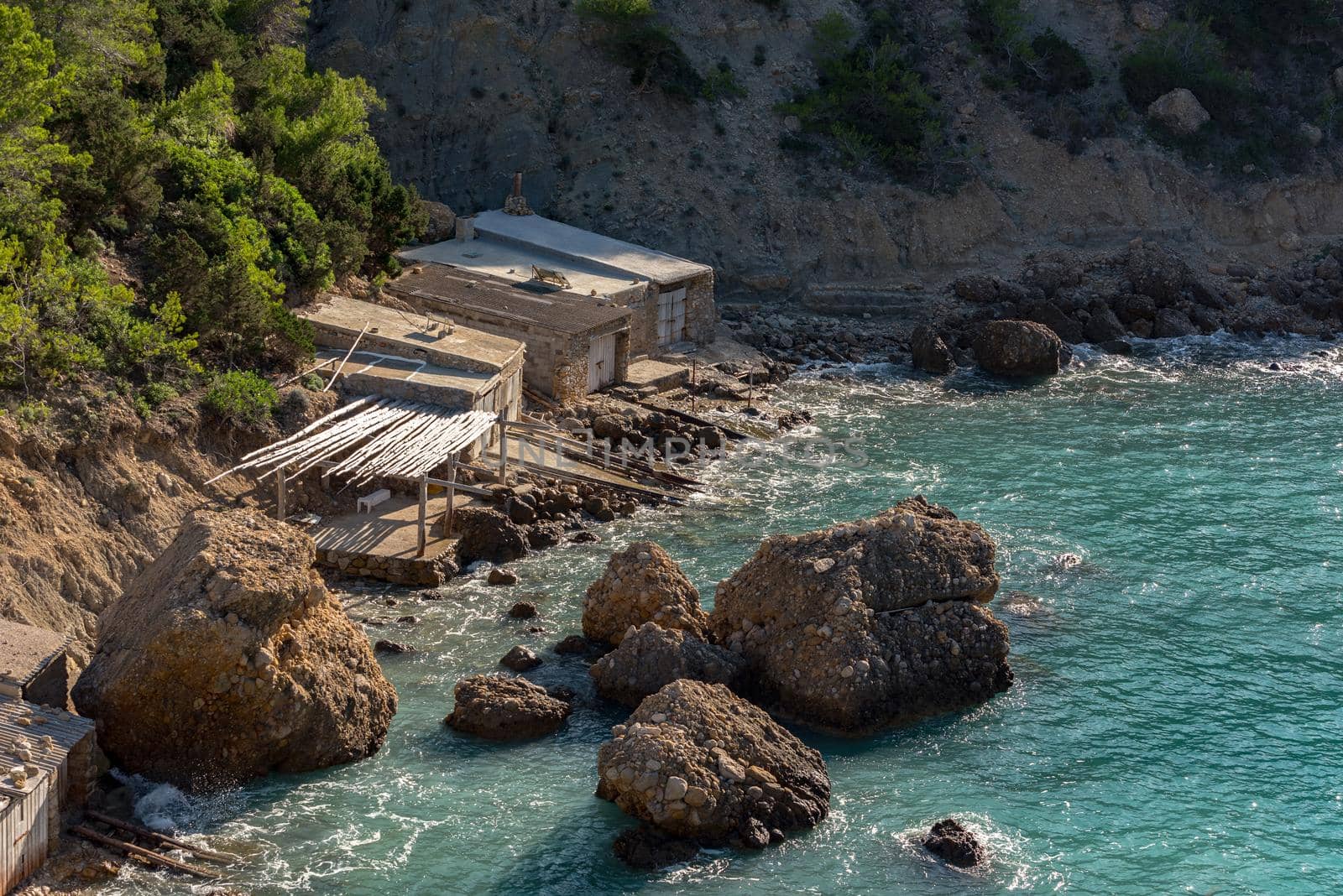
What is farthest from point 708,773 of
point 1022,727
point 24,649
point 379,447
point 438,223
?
point 438,223

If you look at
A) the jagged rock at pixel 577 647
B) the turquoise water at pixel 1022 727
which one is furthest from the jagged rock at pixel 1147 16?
the jagged rock at pixel 577 647

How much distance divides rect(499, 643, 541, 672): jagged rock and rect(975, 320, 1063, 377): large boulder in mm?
26439

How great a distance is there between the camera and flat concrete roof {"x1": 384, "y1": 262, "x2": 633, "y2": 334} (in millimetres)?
39469

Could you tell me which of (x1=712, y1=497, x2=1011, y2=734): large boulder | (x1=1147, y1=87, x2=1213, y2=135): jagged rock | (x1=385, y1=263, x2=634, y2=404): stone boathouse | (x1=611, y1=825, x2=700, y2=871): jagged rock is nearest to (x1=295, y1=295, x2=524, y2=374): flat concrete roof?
(x1=385, y1=263, x2=634, y2=404): stone boathouse

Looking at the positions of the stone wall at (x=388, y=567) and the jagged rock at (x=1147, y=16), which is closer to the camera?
the stone wall at (x=388, y=567)

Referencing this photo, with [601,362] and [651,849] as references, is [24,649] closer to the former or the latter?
[651,849]

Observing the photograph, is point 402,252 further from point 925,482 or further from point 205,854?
point 205,854

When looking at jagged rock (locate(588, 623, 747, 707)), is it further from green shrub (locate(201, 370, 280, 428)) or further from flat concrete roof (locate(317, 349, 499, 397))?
green shrub (locate(201, 370, 280, 428))

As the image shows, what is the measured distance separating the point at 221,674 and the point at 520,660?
235 inches

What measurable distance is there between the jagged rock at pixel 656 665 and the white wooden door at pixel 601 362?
16.3 metres

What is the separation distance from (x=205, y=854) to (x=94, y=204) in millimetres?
18091

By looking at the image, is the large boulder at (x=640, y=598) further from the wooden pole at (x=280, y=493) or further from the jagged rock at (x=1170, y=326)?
the jagged rock at (x=1170, y=326)

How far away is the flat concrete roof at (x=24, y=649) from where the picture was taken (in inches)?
801

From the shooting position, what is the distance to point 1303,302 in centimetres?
5722
